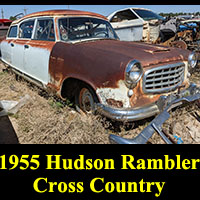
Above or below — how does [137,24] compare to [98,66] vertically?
above

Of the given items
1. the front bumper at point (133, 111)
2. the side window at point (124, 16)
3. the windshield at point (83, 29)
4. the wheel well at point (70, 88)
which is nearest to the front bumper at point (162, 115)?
the front bumper at point (133, 111)

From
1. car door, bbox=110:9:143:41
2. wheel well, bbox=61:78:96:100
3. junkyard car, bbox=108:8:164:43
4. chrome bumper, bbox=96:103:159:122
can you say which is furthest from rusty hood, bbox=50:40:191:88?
car door, bbox=110:9:143:41

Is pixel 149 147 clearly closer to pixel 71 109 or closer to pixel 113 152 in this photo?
pixel 113 152

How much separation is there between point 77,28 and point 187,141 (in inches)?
106

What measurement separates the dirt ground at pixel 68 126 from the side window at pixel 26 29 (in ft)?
5.13

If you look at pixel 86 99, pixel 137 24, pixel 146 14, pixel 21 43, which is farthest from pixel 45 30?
pixel 146 14

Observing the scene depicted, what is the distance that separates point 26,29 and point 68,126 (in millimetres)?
3017

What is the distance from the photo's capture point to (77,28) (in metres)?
3.70

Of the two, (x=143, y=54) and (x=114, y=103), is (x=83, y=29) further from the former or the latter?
(x=114, y=103)

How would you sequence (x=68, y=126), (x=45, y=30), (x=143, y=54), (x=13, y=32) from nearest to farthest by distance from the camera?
(x=143, y=54), (x=68, y=126), (x=45, y=30), (x=13, y=32)

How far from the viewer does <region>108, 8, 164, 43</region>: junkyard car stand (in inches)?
273

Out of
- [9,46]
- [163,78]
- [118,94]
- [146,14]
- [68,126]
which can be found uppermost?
Answer: [146,14]

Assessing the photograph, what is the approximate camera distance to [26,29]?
4.74 metres

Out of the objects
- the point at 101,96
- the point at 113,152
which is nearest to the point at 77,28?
the point at 101,96
